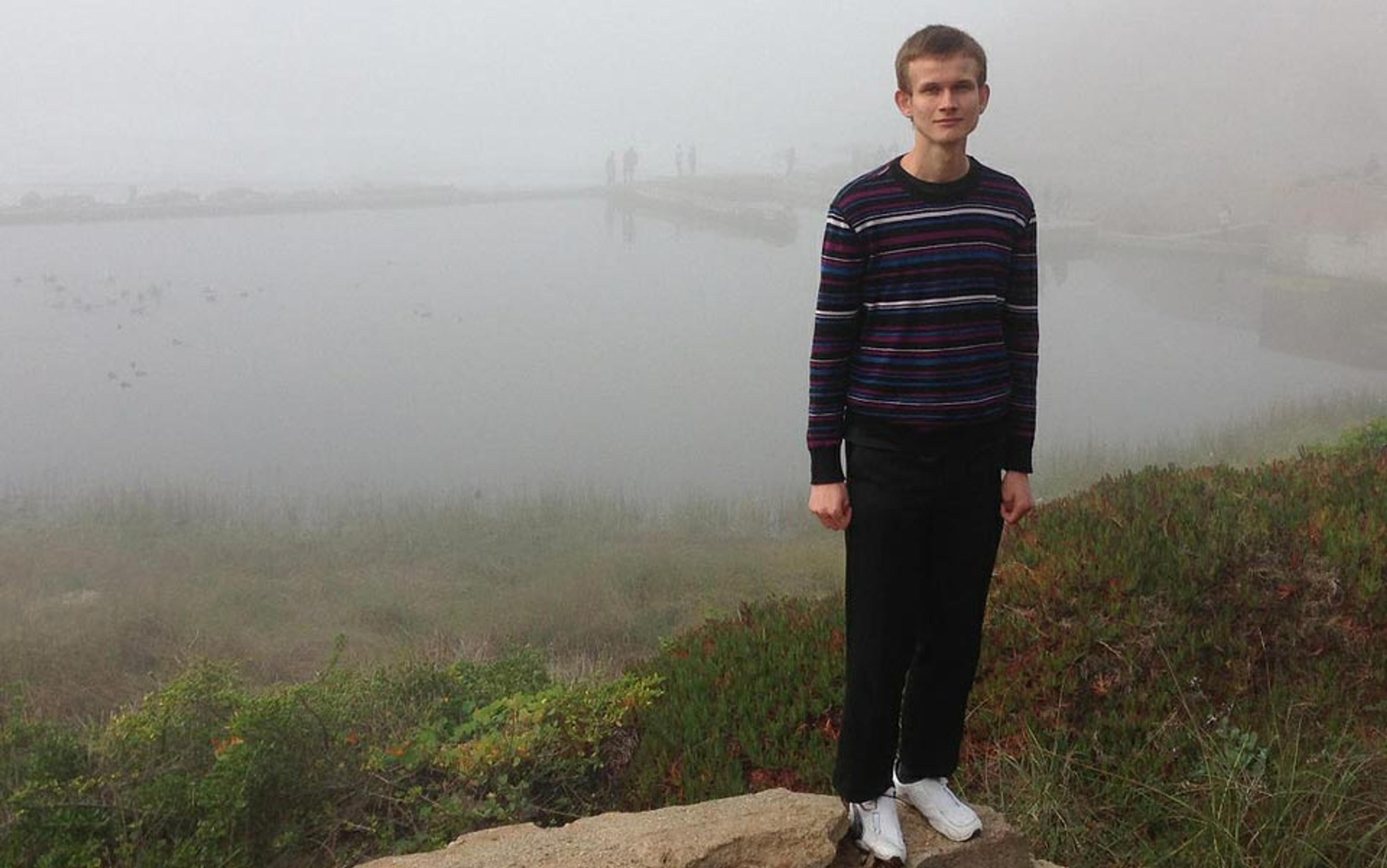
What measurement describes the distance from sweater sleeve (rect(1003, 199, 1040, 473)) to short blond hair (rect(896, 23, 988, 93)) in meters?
0.47

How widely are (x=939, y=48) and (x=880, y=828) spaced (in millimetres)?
2287

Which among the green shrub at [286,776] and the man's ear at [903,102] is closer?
the man's ear at [903,102]

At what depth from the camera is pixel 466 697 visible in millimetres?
6133

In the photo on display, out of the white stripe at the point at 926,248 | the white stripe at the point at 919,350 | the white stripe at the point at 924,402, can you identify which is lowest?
the white stripe at the point at 924,402

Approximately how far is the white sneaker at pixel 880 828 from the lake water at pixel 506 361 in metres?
17.7

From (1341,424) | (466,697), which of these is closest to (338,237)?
(1341,424)

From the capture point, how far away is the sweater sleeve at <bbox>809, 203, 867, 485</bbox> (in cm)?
281

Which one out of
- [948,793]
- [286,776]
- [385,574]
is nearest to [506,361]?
[385,574]

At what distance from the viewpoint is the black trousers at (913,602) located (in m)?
2.92

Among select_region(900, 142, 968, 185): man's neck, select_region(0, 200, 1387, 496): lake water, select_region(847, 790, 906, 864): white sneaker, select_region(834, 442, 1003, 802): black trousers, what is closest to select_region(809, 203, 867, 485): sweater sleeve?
select_region(834, 442, 1003, 802): black trousers

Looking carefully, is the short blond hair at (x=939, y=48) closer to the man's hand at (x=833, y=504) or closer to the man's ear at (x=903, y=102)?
the man's ear at (x=903, y=102)

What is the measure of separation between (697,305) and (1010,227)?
46391mm

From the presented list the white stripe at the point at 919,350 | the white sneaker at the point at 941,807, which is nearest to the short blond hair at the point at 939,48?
the white stripe at the point at 919,350

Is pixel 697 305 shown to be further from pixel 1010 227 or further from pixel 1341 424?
pixel 1010 227
